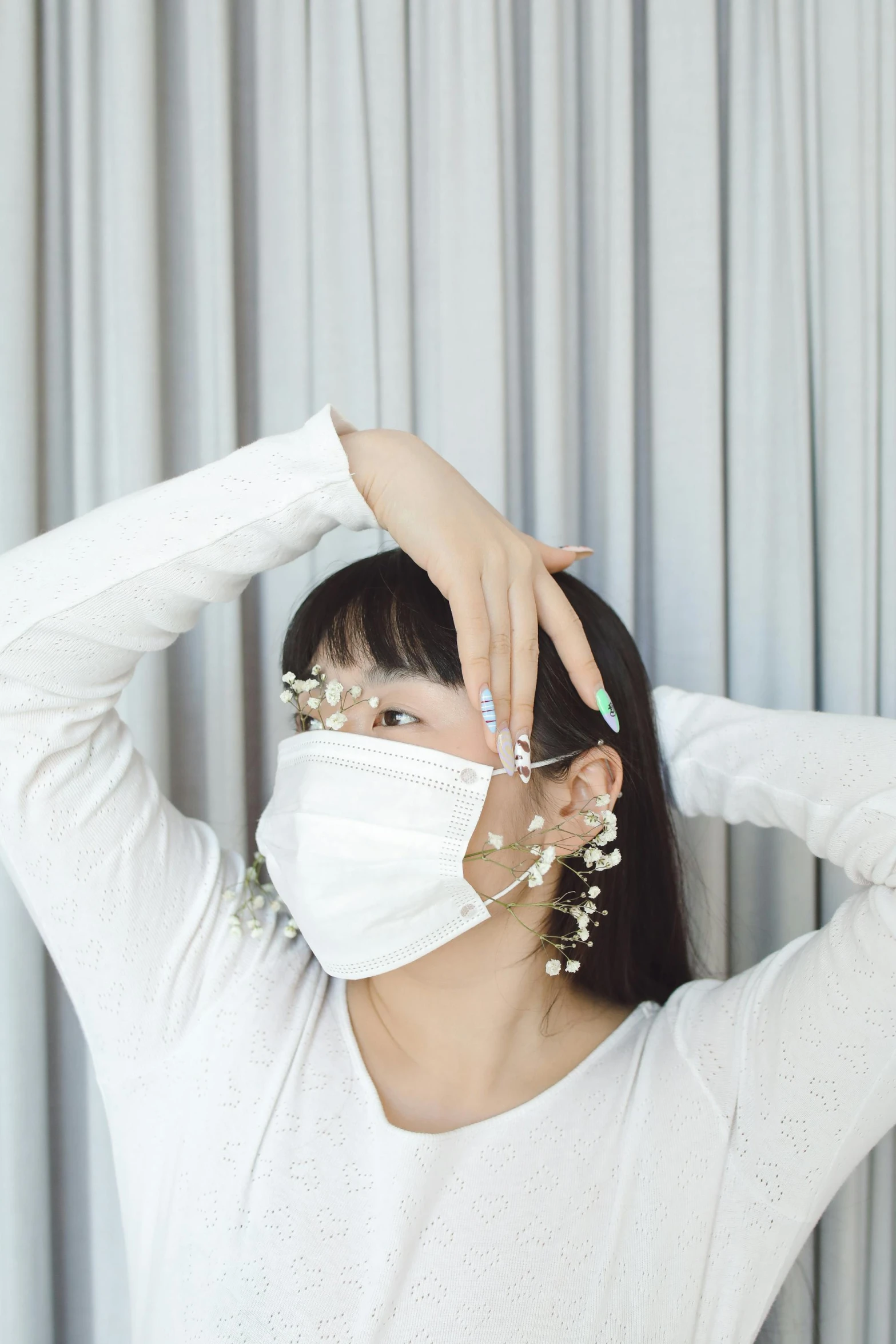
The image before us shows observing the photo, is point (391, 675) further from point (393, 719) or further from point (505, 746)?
point (505, 746)

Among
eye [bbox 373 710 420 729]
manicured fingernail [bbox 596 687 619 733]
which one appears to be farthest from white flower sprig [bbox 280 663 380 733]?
manicured fingernail [bbox 596 687 619 733]

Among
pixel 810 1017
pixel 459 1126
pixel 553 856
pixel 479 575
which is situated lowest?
pixel 459 1126

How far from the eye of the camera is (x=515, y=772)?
1105 mm

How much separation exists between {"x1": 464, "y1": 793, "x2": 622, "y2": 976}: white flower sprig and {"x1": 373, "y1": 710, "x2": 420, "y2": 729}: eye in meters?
0.17

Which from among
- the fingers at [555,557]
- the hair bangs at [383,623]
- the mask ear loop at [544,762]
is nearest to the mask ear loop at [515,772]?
the mask ear loop at [544,762]

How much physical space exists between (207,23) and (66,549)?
101 cm

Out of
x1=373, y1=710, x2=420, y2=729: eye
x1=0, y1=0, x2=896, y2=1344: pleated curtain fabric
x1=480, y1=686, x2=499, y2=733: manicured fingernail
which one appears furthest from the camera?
x1=0, y1=0, x2=896, y2=1344: pleated curtain fabric

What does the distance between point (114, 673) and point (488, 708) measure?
456 mm

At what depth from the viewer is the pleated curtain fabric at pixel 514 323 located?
1.49 metres

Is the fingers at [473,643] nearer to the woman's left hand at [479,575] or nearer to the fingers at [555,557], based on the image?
the woman's left hand at [479,575]

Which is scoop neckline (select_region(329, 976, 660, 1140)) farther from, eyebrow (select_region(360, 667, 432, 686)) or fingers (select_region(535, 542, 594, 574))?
fingers (select_region(535, 542, 594, 574))

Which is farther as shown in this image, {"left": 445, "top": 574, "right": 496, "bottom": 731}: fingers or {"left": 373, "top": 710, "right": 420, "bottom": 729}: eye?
{"left": 373, "top": 710, "right": 420, "bottom": 729}: eye

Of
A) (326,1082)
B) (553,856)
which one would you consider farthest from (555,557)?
(326,1082)

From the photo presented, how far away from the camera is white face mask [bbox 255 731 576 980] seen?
110 centimetres
